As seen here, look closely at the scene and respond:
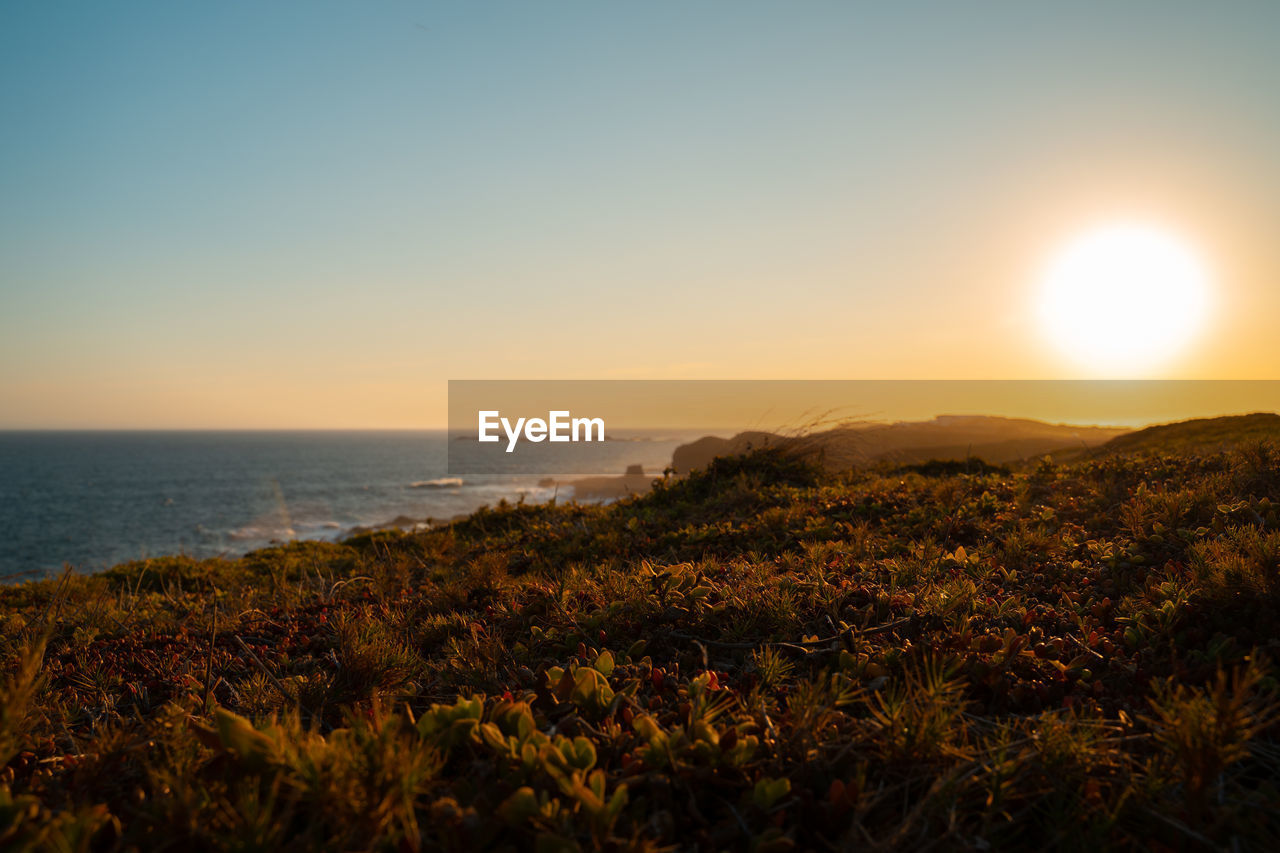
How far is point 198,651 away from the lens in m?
4.18

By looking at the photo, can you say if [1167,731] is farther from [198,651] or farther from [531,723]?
[198,651]

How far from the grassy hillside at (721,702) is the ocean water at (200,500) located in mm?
19034

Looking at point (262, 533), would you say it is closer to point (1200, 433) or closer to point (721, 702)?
point (1200, 433)

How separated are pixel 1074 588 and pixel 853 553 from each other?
156 centimetres

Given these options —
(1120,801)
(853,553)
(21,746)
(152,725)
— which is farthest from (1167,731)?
(21,746)

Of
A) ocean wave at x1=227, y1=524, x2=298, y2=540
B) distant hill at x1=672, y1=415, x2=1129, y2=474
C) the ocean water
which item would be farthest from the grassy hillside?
ocean wave at x1=227, y1=524, x2=298, y2=540

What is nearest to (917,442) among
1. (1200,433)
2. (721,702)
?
(1200,433)

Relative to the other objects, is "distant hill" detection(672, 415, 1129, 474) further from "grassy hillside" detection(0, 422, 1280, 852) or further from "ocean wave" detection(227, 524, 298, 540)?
"ocean wave" detection(227, 524, 298, 540)

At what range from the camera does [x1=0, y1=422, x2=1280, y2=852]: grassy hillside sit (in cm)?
190

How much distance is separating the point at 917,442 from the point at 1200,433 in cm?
601

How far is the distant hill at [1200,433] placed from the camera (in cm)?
986

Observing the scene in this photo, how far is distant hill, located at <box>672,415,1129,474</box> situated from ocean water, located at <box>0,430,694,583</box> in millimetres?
10034

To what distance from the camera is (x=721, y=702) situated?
2.64m

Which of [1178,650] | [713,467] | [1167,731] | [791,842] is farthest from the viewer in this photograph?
[713,467]
